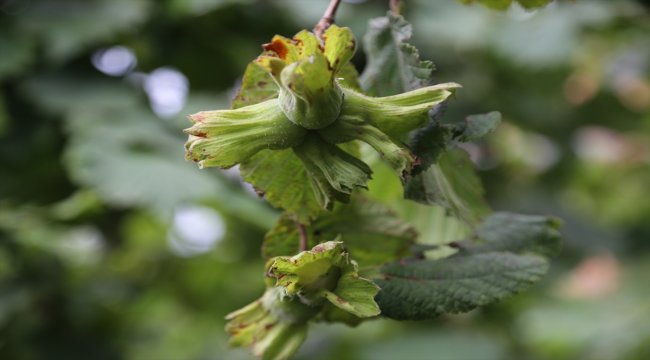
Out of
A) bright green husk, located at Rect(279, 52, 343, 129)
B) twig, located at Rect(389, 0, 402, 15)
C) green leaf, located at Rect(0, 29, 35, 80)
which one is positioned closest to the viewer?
bright green husk, located at Rect(279, 52, 343, 129)

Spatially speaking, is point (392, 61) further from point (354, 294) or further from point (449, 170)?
point (354, 294)

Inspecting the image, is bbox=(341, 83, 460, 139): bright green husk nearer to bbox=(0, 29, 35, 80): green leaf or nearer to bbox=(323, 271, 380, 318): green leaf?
bbox=(323, 271, 380, 318): green leaf

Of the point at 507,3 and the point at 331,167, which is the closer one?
the point at 331,167

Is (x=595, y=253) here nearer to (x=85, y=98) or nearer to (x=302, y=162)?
(x=85, y=98)

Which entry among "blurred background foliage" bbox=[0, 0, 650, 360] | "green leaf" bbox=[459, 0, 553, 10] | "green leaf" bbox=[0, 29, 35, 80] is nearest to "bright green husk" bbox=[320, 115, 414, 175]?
"green leaf" bbox=[459, 0, 553, 10]

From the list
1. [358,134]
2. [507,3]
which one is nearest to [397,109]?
[358,134]

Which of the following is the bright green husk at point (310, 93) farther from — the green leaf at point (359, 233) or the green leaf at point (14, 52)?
the green leaf at point (14, 52)

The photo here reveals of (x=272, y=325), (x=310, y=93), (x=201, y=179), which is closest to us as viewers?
(x=310, y=93)
